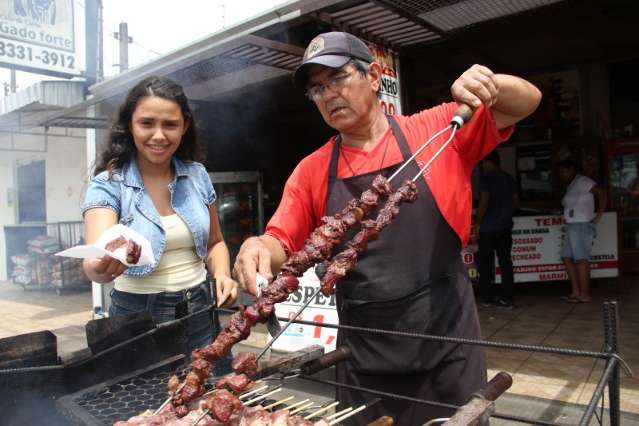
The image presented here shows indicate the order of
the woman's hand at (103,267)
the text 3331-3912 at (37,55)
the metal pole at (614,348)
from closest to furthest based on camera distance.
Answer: the metal pole at (614,348) → the woman's hand at (103,267) → the text 3331-3912 at (37,55)

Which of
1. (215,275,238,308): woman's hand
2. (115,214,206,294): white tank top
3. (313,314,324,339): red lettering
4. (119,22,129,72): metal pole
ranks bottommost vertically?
(313,314,324,339): red lettering

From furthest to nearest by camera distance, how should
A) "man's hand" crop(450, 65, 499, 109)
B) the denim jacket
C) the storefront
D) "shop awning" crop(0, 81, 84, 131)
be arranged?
"shop awning" crop(0, 81, 84, 131)
the storefront
the denim jacket
"man's hand" crop(450, 65, 499, 109)

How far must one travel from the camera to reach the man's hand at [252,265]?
6.29 ft

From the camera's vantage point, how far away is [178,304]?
8.14ft

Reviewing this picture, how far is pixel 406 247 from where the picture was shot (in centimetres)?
212

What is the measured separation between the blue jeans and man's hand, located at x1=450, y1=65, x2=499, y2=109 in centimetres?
162

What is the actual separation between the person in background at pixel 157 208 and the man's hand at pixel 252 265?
0.66 metres

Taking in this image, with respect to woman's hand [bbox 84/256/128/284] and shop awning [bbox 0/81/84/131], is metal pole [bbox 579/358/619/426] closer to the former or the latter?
woman's hand [bbox 84/256/128/284]

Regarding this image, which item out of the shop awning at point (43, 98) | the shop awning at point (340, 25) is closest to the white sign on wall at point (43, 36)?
the shop awning at point (43, 98)

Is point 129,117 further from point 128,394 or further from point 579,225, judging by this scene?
point 579,225

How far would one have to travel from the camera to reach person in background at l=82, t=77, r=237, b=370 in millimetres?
2594

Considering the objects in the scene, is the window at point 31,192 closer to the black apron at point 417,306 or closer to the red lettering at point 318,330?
the red lettering at point 318,330

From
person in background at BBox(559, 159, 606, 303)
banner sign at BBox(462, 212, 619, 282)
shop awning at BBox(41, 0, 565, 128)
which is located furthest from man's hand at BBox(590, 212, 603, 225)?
shop awning at BBox(41, 0, 565, 128)

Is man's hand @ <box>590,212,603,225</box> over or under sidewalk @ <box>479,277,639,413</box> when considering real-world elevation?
over
